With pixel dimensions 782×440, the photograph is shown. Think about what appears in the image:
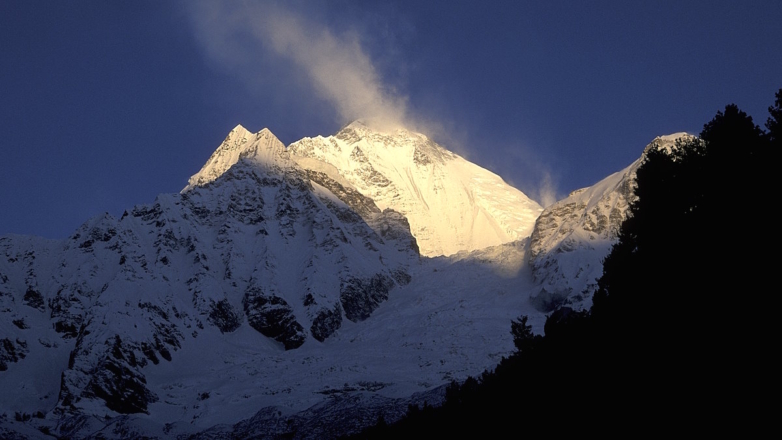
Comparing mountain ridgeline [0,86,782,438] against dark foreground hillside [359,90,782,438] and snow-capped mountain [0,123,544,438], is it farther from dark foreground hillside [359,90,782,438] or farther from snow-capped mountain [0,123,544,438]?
snow-capped mountain [0,123,544,438]

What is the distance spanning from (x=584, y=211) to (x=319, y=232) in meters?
57.9

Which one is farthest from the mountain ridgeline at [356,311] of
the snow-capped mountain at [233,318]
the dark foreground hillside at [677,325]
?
the snow-capped mountain at [233,318]

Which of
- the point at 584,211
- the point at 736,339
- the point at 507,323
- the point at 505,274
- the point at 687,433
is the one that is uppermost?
the point at 584,211

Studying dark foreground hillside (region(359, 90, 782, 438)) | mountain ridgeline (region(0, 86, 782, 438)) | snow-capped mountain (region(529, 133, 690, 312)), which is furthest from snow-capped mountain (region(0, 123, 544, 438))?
dark foreground hillside (region(359, 90, 782, 438))

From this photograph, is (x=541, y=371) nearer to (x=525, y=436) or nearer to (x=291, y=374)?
(x=525, y=436)

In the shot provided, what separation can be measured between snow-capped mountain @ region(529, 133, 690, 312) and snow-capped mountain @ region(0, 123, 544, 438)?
612 centimetres

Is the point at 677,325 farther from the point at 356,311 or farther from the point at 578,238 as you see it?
the point at 356,311

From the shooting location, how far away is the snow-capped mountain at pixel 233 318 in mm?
109750

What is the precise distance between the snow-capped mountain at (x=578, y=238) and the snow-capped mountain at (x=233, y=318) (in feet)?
20.1

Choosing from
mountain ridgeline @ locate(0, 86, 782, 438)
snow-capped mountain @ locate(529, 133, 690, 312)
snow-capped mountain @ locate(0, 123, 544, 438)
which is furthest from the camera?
snow-capped mountain @ locate(529, 133, 690, 312)

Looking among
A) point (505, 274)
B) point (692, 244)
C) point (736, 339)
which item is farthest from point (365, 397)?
point (505, 274)

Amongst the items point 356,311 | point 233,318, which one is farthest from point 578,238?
point 233,318

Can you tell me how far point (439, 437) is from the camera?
5194 cm

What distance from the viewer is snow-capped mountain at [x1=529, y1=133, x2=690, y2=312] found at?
149500 millimetres
